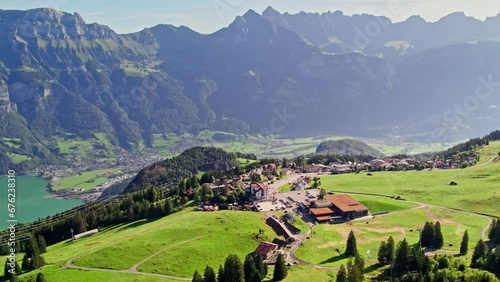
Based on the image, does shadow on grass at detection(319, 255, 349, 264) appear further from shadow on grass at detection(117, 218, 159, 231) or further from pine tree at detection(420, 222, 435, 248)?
shadow on grass at detection(117, 218, 159, 231)

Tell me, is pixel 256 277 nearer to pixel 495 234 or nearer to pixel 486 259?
pixel 486 259

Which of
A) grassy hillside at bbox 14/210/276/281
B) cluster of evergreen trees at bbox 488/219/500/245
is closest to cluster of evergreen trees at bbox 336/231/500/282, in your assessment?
cluster of evergreen trees at bbox 488/219/500/245

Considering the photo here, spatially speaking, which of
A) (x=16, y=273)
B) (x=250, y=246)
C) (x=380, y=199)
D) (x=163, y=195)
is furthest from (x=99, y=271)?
(x=380, y=199)

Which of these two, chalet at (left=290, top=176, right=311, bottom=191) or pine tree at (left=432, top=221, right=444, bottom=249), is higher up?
chalet at (left=290, top=176, right=311, bottom=191)

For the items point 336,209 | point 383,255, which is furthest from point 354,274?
point 336,209

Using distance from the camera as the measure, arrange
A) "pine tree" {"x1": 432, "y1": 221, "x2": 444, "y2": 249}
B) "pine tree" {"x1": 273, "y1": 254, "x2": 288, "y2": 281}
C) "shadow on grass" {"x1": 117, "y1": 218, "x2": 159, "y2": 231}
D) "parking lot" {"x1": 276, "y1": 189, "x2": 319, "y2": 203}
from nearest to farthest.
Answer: "pine tree" {"x1": 273, "y1": 254, "x2": 288, "y2": 281} → "pine tree" {"x1": 432, "y1": 221, "x2": 444, "y2": 249} → "shadow on grass" {"x1": 117, "y1": 218, "x2": 159, "y2": 231} → "parking lot" {"x1": 276, "y1": 189, "x2": 319, "y2": 203}

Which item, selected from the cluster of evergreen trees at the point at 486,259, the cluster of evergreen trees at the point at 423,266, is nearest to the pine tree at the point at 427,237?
the cluster of evergreen trees at the point at 423,266
